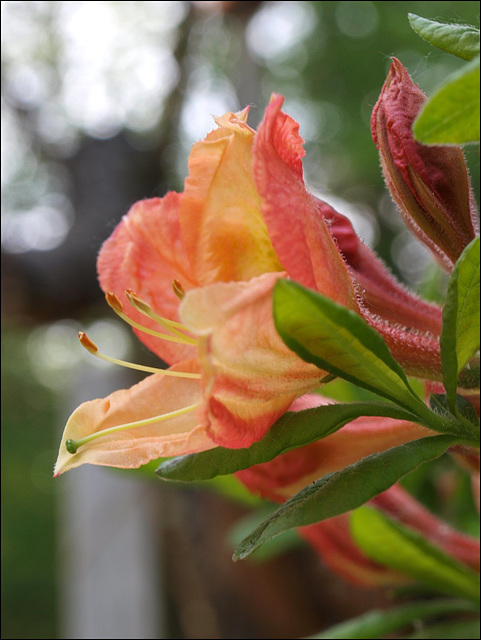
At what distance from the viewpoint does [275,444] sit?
0.34 metres

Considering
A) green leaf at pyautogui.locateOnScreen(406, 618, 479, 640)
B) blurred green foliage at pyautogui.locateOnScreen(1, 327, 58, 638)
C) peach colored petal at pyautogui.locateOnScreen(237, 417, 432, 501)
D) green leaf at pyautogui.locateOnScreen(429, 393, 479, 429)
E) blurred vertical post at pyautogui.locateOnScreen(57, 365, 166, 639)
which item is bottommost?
blurred green foliage at pyautogui.locateOnScreen(1, 327, 58, 638)

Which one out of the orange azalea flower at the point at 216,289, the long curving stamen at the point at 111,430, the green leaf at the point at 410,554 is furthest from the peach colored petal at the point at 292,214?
the green leaf at the point at 410,554

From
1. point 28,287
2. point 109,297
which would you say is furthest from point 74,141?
point 109,297

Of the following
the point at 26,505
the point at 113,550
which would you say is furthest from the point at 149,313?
the point at 26,505

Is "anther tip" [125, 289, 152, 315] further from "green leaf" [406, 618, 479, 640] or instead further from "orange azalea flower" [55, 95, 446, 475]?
"green leaf" [406, 618, 479, 640]

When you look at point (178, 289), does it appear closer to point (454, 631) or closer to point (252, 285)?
point (252, 285)

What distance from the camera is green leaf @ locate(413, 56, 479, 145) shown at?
9.9 inches

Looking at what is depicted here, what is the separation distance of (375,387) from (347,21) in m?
1.80

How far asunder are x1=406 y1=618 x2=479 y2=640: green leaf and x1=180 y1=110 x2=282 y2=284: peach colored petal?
419mm

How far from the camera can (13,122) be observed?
7.68 feet

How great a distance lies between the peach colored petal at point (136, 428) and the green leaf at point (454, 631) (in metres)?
0.39

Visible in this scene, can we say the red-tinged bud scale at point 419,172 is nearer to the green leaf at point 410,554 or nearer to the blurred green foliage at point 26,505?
the green leaf at point 410,554

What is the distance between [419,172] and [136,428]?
21 centimetres

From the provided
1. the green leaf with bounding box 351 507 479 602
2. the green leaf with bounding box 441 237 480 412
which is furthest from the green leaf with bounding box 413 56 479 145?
the green leaf with bounding box 351 507 479 602
